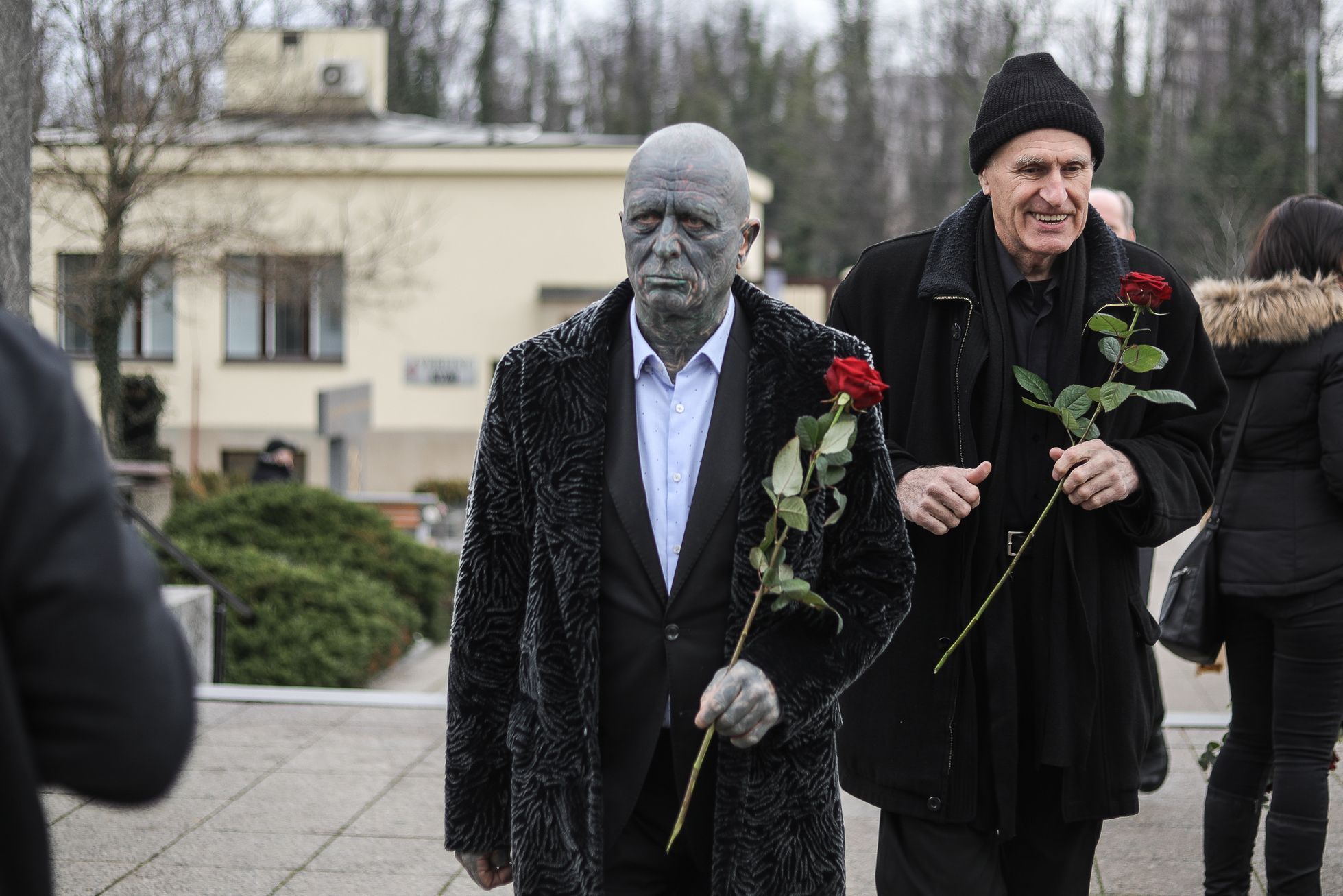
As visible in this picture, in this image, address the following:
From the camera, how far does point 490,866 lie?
2768 millimetres

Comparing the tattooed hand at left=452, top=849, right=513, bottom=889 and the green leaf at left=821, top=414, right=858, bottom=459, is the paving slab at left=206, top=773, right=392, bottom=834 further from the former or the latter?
the green leaf at left=821, top=414, right=858, bottom=459

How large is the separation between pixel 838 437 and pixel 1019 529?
936 millimetres

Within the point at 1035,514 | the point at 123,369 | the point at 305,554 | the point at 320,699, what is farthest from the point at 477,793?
the point at 123,369

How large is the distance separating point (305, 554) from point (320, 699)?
4.86 meters

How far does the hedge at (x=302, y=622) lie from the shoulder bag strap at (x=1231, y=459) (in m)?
6.39

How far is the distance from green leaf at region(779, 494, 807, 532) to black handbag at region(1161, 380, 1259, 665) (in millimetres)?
2299

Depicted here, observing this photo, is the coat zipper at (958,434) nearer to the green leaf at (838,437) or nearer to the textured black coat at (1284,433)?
the green leaf at (838,437)

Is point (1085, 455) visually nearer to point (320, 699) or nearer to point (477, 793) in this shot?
point (477, 793)

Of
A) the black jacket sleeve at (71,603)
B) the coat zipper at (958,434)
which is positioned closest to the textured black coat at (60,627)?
the black jacket sleeve at (71,603)

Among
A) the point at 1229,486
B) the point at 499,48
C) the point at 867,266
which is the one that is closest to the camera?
the point at 867,266

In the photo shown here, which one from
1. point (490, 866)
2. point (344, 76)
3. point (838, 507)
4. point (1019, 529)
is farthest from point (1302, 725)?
point (344, 76)

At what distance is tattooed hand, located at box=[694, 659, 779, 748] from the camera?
8.02ft

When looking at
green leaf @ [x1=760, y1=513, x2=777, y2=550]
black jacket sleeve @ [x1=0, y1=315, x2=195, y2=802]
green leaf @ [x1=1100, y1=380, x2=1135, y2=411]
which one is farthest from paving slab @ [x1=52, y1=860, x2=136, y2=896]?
black jacket sleeve @ [x1=0, y1=315, x2=195, y2=802]

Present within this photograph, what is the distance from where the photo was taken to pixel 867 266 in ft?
11.6
